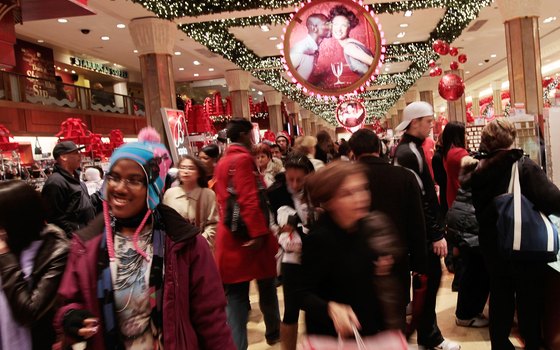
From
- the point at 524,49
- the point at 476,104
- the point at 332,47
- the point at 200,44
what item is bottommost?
the point at 332,47

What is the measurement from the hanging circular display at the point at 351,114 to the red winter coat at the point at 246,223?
30.0ft

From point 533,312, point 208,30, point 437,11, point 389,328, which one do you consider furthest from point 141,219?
point 437,11

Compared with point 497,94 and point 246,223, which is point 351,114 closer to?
point 246,223

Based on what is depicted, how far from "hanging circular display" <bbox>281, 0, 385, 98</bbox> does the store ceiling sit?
12.4 ft

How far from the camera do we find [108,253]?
1.70 metres

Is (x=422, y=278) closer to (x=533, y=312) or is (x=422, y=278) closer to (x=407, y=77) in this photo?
(x=533, y=312)

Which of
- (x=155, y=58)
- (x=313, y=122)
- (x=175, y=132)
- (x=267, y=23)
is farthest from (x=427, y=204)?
(x=313, y=122)

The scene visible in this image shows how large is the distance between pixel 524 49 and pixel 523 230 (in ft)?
23.1

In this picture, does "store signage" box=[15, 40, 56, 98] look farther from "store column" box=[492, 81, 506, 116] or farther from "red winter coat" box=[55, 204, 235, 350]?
"store column" box=[492, 81, 506, 116]

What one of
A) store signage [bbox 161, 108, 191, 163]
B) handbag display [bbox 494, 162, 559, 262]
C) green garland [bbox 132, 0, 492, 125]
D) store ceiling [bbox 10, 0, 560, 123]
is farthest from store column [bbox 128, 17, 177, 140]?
handbag display [bbox 494, 162, 559, 262]

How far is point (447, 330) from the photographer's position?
4039mm

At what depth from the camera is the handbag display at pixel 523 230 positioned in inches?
114

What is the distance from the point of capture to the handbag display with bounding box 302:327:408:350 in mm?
1562

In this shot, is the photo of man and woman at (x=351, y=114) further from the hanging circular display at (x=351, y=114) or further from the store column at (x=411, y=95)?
the store column at (x=411, y=95)
